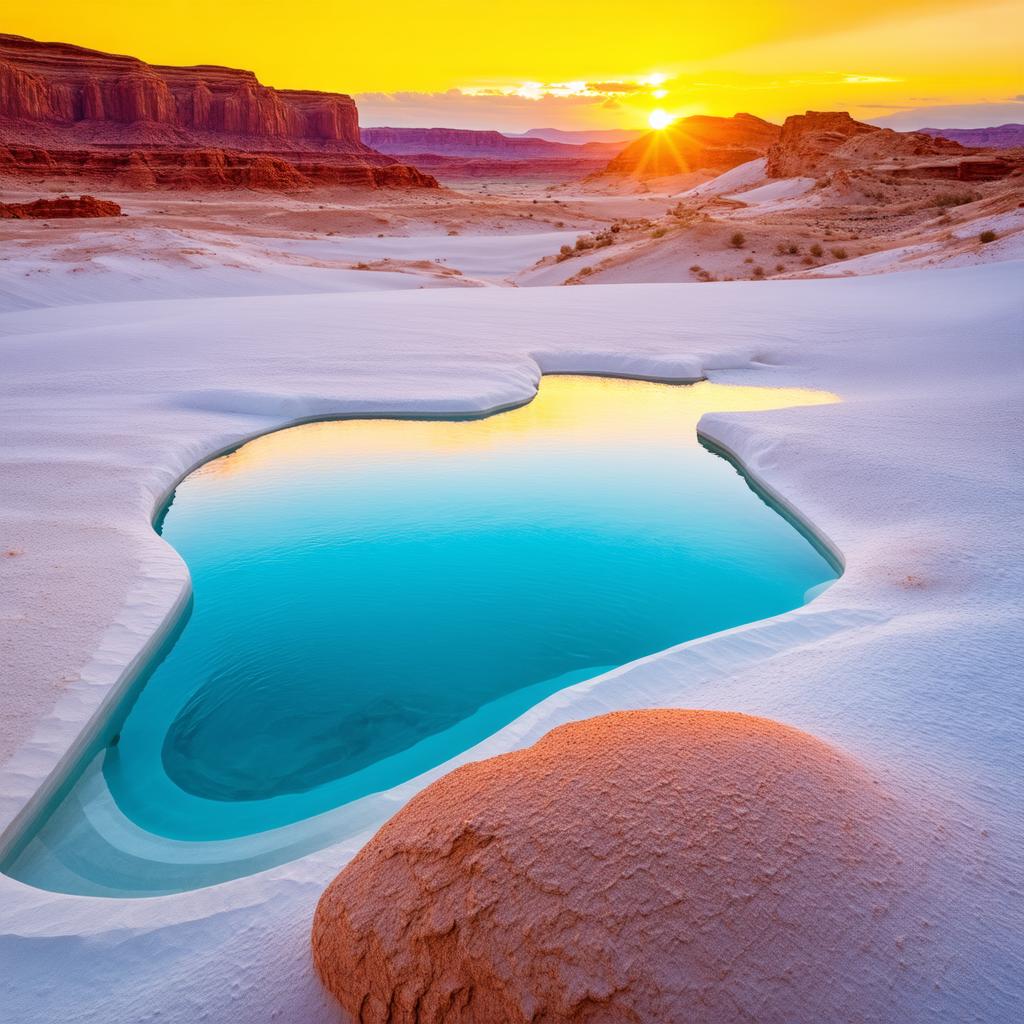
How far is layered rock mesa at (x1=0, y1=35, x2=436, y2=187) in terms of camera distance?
45.2 metres

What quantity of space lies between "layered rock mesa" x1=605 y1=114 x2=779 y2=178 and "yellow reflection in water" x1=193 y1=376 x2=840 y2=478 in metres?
65.7

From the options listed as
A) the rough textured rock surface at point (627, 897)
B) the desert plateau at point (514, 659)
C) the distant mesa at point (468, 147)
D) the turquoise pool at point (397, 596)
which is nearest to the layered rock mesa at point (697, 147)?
the distant mesa at point (468, 147)

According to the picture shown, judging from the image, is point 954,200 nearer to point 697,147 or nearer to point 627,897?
point 627,897

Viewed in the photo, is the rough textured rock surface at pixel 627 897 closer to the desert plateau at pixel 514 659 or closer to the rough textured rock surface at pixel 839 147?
the desert plateau at pixel 514 659

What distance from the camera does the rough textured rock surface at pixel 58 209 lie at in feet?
81.8

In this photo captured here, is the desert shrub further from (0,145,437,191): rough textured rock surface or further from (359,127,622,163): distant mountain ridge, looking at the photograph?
(359,127,622,163): distant mountain ridge

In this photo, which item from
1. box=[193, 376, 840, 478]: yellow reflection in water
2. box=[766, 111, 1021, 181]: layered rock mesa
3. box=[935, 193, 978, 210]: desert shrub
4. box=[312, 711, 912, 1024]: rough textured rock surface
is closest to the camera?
box=[312, 711, 912, 1024]: rough textured rock surface

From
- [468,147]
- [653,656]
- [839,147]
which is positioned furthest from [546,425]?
[468,147]

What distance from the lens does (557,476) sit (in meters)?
6.95

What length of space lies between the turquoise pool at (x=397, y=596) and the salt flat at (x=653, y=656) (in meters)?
0.32

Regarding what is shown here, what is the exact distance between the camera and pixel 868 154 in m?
37.7

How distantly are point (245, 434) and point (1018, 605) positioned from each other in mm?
5965

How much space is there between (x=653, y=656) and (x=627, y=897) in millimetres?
2184

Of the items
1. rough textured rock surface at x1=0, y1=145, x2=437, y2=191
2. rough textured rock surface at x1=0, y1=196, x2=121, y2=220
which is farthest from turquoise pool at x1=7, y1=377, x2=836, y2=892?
rough textured rock surface at x1=0, y1=145, x2=437, y2=191
